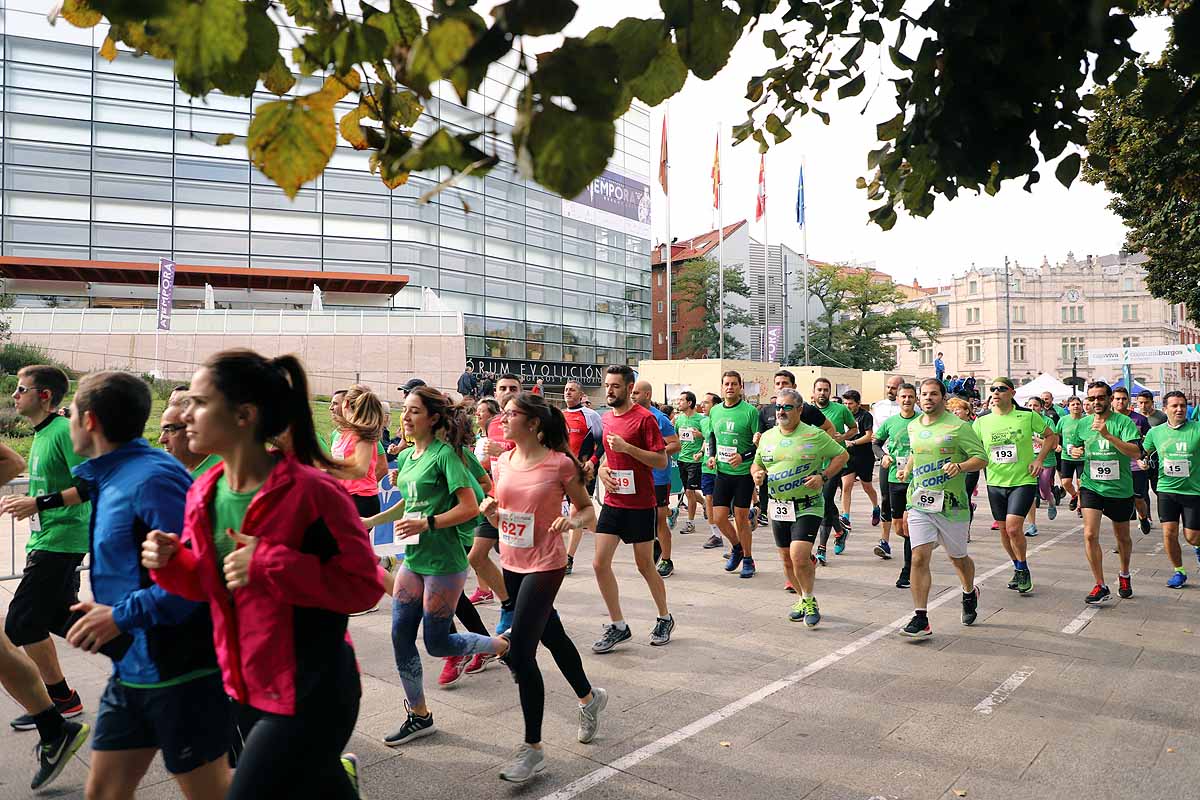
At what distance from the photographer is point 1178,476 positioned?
27.9 feet

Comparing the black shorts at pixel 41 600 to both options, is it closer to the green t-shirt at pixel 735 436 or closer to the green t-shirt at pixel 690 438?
the green t-shirt at pixel 735 436

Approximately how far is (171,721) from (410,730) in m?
2.09

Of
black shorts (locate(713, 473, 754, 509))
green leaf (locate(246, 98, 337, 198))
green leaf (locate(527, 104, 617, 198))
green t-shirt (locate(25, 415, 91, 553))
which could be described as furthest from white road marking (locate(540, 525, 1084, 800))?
green leaf (locate(527, 104, 617, 198))

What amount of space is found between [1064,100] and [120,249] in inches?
1650

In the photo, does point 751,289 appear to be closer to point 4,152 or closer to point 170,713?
point 4,152

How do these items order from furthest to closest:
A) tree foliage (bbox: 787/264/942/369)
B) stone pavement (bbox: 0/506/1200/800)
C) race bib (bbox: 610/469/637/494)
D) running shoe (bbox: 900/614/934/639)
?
tree foliage (bbox: 787/264/942/369) < race bib (bbox: 610/469/637/494) < running shoe (bbox: 900/614/934/639) < stone pavement (bbox: 0/506/1200/800)

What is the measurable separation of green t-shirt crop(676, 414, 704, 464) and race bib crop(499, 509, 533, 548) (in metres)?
8.13

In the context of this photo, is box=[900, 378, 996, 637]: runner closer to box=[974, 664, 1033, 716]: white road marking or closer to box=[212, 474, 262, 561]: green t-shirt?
box=[974, 664, 1033, 716]: white road marking

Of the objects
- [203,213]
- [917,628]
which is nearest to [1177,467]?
[917,628]

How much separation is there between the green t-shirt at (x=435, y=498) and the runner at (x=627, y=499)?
68.8 inches

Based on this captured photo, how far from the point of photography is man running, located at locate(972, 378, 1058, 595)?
27.6 ft

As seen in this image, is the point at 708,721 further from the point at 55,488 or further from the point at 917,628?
the point at 55,488

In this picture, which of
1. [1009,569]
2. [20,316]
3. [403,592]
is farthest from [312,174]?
[20,316]

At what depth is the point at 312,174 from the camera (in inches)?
65.1
